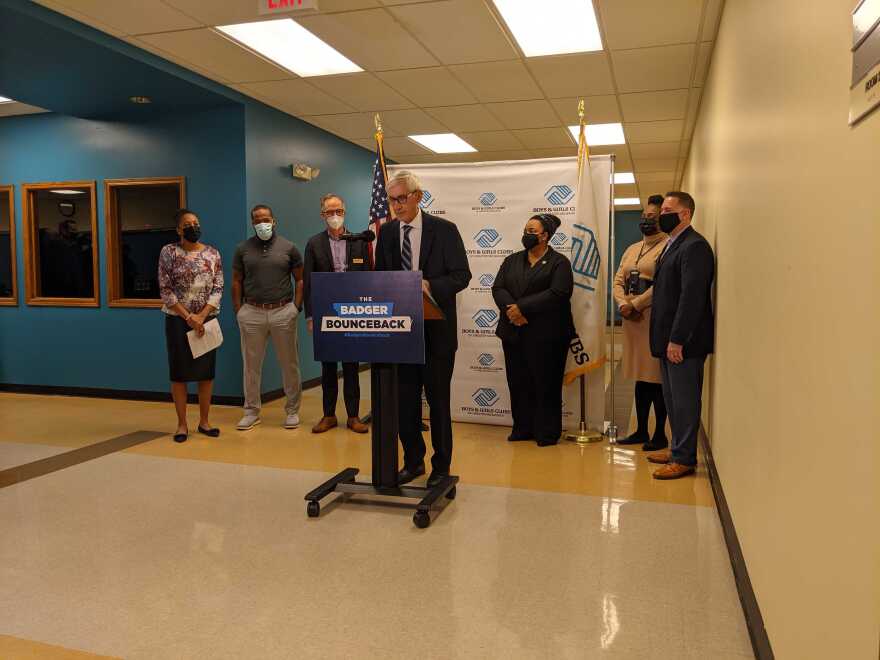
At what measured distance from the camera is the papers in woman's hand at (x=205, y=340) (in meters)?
4.77

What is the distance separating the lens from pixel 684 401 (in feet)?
12.2

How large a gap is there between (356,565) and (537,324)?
2274mm

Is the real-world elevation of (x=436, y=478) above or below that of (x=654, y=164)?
below

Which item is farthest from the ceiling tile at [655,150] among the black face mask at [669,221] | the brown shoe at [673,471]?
the brown shoe at [673,471]

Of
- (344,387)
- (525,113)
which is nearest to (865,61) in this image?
(344,387)

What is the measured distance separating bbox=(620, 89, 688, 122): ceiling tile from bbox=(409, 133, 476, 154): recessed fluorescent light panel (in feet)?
6.55

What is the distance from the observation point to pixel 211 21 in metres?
4.41

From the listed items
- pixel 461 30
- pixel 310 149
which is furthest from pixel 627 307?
pixel 310 149

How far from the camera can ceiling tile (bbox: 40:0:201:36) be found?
13.4 ft

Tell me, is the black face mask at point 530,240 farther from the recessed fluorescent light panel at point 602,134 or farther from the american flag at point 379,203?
the recessed fluorescent light panel at point 602,134

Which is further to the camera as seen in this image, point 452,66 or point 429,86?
point 429,86

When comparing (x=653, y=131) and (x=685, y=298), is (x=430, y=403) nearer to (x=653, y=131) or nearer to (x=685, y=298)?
(x=685, y=298)

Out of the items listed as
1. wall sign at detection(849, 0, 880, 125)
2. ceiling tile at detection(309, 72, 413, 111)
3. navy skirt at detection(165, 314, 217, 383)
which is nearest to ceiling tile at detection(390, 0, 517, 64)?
ceiling tile at detection(309, 72, 413, 111)

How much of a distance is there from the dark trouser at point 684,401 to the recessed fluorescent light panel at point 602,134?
4191 millimetres
